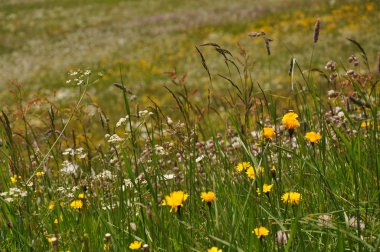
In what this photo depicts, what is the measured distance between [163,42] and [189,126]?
79.0ft

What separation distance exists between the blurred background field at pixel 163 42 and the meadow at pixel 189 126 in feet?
0.45

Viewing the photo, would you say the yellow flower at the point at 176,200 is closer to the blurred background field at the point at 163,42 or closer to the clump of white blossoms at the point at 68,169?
the clump of white blossoms at the point at 68,169

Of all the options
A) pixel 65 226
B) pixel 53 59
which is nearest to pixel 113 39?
pixel 53 59

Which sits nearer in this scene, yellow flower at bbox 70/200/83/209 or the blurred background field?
yellow flower at bbox 70/200/83/209

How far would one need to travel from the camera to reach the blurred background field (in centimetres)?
2065

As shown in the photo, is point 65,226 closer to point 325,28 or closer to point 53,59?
point 325,28

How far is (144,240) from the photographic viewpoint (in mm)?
2828

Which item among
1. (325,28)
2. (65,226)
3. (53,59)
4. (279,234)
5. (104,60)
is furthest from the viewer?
(53,59)

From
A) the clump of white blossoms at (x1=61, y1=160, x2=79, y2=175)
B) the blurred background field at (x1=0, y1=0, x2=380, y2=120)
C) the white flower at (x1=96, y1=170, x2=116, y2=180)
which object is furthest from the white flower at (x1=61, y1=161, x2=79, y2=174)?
the blurred background field at (x1=0, y1=0, x2=380, y2=120)

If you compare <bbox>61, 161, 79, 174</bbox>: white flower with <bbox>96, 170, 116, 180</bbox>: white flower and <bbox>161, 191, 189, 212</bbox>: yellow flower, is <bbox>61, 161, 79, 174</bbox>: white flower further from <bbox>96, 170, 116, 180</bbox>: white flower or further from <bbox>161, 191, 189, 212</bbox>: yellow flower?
<bbox>161, 191, 189, 212</bbox>: yellow flower

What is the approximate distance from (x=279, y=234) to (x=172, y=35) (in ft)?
95.4

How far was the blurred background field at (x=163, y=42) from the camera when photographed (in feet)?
67.7

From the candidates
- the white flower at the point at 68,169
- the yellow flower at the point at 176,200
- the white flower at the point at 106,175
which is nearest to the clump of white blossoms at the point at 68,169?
the white flower at the point at 68,169

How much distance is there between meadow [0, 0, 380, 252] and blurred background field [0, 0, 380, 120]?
0.14 m
